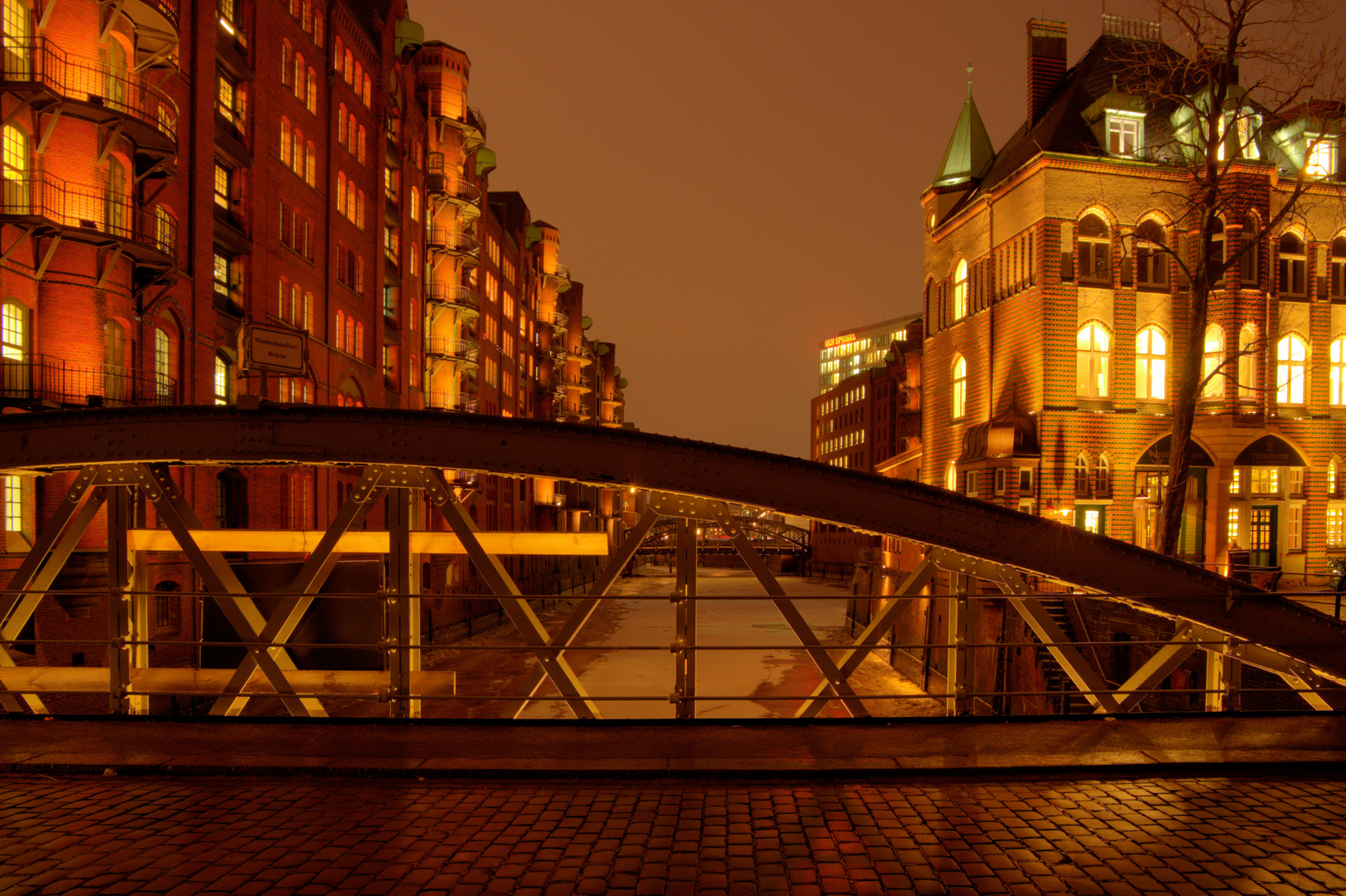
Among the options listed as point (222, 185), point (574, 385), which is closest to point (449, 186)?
point (222, 185)

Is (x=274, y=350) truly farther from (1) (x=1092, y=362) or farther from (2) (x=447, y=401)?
(2) (x=447, y=401)

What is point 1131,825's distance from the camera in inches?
220

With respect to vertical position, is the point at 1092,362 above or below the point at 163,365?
above

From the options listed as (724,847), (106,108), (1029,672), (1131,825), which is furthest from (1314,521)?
(106,108)

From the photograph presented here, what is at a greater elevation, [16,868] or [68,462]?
[68,462]

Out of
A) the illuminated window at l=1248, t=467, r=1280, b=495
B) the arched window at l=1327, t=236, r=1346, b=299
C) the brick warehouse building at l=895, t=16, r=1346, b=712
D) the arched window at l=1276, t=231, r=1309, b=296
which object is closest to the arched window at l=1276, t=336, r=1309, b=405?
the brick warehouse building at l=895, t=16, r=1346, b=712

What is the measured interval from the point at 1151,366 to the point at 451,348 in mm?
31425

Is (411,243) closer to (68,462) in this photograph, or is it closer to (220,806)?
(68,462)

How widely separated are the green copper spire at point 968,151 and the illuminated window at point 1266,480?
49.6 feet

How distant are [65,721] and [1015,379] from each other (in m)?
27.0

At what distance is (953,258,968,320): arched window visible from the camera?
110 feet

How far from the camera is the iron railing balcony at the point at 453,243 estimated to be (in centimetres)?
4500

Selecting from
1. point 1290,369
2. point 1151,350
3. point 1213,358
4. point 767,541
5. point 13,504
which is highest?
point 1151,350

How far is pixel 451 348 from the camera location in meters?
46.1
